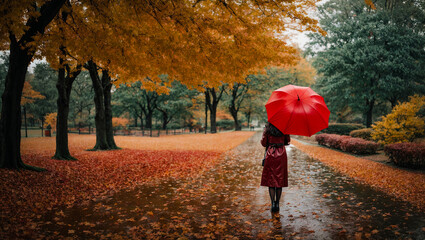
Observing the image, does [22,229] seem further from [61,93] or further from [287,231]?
[61,93]

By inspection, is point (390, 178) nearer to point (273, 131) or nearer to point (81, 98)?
point (273, 131)

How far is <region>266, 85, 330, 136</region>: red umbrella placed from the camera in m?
4.27

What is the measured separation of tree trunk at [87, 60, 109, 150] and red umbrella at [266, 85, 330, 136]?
11.5 meters

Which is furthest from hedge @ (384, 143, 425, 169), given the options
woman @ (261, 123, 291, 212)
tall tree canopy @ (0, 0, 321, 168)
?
woman @ (261, 123, 291, 212)

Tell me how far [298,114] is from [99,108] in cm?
1233

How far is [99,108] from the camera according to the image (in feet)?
45.0

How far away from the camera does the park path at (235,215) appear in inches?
144

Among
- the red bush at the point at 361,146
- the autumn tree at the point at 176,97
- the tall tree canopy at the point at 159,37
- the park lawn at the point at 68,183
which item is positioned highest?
the autumn tree at the point at 176,97

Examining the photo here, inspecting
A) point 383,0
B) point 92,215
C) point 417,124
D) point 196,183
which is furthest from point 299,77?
point 92,215

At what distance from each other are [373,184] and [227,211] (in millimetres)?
4648

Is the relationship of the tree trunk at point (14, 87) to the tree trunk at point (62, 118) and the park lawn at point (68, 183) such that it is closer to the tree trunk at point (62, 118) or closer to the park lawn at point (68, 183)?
the park lawn at point (68, 183)

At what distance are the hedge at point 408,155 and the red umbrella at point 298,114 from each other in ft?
21.5

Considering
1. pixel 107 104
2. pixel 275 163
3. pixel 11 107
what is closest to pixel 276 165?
pixel 275 163

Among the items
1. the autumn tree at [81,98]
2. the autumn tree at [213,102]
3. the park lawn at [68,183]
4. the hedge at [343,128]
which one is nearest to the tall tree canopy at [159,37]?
the park lawn at [68,183]
